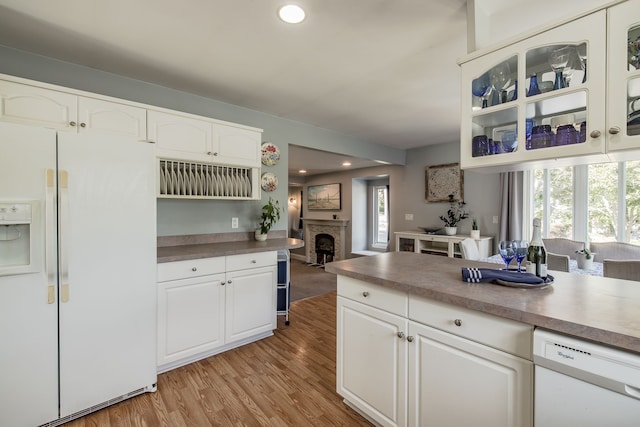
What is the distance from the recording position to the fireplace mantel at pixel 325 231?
6.67 metres

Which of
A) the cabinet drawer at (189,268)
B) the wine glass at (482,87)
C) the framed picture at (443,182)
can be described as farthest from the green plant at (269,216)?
the framed picture at (443,182)

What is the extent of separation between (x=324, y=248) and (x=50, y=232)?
576 cm

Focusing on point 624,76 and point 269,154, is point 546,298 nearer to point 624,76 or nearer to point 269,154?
point 624,76

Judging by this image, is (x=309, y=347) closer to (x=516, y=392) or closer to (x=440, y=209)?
(x=516, y=392)

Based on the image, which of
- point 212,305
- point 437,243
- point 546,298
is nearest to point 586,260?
point 546,298

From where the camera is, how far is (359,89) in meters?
2.68

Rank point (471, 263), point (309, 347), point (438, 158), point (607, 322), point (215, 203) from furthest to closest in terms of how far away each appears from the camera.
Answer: point (438, 158) < point (215, 203) < point (309, 347) < point (471, 263) < point (607, 322)

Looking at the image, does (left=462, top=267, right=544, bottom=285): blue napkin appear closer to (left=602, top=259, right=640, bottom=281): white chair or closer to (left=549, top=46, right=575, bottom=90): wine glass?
(left=549, top=46, right=575, bottom=90): wine glass

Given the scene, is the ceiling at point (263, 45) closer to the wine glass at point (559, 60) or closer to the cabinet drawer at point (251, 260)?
the wine glass at point (559, 60)

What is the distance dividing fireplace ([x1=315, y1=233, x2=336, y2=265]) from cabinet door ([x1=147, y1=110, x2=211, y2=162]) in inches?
183

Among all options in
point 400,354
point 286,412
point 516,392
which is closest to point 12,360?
point 286,412

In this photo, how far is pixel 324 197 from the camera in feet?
24.1

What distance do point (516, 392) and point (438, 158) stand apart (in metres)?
4.47

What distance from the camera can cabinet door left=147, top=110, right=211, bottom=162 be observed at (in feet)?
7.59
